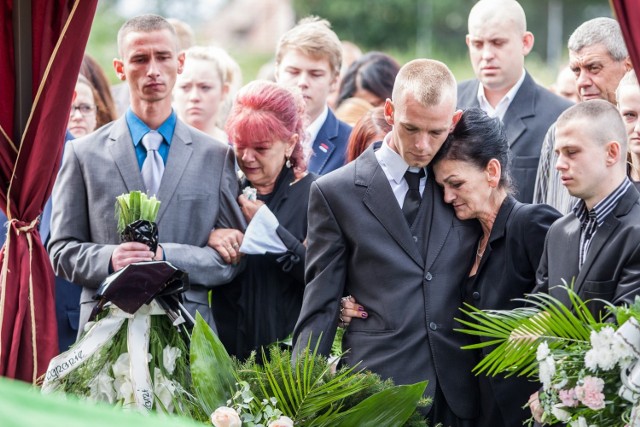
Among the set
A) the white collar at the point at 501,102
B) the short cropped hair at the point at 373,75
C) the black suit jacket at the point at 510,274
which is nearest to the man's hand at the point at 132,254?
the black suit jacket at the point at 510,274

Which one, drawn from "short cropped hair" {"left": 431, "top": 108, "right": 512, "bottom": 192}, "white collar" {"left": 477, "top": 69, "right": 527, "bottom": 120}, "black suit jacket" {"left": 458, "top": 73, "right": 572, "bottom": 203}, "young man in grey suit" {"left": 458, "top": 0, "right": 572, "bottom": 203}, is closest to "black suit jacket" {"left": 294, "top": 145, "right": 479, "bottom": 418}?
"short cropped hair" {"left": 431, "top": 108, "right": 512, "bottom": 192}

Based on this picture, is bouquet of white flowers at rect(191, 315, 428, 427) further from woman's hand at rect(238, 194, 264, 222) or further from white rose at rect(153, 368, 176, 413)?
woman's hand at rect(238, 194, 264, 222)

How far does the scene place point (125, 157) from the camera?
5.07m

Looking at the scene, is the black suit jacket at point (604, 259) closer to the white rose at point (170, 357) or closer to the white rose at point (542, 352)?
the white rose at point (542, 352)

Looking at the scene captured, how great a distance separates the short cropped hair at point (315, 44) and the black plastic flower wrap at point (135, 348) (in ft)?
8.06

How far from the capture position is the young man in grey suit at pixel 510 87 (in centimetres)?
585

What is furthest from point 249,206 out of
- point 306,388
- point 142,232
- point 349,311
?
point 306,388

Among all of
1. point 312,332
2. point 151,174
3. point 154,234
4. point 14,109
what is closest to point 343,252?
point 312,332

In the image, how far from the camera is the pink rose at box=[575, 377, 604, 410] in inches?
140

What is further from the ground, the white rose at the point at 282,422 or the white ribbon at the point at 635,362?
the white ribbon at the point at 635,362

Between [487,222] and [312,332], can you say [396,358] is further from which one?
[487,222]

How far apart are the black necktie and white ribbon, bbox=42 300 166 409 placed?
1054 mm

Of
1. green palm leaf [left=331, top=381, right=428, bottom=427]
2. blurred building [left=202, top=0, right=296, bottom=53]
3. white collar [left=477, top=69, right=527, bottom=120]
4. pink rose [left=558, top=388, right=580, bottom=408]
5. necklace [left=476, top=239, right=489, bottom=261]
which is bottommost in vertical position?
green palm leaf [left=331, top=381, right=428, bottom=427]

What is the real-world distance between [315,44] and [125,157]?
189 centimetres
